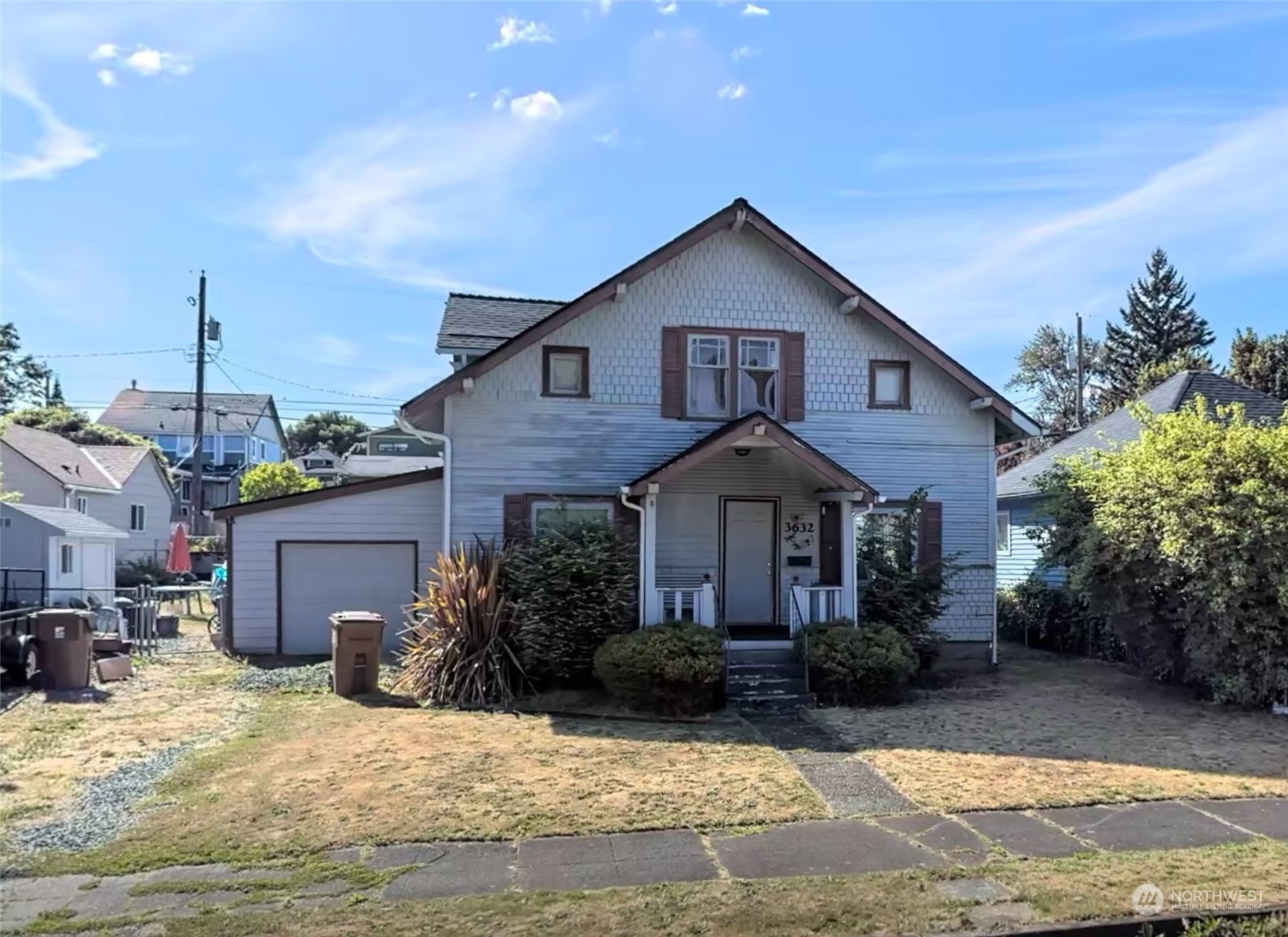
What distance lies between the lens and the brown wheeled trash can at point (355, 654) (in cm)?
1149

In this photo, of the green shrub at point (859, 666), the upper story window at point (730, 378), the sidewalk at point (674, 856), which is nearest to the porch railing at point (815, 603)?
the green shrub at point (859, 666)

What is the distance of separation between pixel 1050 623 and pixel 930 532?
4988mm

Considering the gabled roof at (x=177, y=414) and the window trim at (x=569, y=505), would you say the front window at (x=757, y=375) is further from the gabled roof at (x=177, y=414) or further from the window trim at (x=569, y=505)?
the gabled roof at (x=177, y=414)

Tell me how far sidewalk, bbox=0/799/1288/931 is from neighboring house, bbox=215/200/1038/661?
661 cm

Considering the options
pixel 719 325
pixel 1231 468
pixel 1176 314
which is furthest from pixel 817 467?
pixel 1176 314

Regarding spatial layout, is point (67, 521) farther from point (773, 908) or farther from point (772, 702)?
point (773, 908)

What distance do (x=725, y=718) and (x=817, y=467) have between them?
395cm

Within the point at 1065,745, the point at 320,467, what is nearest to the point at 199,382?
the point at 320,467

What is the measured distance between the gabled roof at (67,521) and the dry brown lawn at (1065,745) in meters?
18.3

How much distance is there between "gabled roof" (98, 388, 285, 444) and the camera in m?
54.3

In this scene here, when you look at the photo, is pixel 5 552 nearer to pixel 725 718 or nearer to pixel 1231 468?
pixel 725 718

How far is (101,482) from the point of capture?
30.4 metres

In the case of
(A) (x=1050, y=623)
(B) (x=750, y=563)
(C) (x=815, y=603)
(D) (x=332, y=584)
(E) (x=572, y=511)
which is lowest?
(A) (x=1050, y=623)

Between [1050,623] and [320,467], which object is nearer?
[1050,623]
